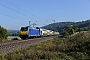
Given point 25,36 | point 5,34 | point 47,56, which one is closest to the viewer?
point 47,56

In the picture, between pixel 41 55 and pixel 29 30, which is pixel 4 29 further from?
pixel 41 55

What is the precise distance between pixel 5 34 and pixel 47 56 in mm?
41318

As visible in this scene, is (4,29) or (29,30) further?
(4,29)

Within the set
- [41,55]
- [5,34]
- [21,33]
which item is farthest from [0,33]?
[41,55]

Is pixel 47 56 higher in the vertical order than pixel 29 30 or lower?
lower

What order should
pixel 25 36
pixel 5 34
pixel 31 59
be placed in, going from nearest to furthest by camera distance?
pixel 31 59
pixel 25 36
pixel 5 34

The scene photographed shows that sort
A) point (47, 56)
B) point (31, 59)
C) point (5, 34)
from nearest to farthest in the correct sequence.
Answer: point (31, 59) → point (47, 56) → point (5, 34)

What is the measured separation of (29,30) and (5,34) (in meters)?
10.9

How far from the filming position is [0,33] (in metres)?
52.5

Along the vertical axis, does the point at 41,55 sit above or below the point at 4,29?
below

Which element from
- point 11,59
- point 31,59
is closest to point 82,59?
point 31,59

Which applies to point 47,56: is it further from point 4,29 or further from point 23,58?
point 4,29

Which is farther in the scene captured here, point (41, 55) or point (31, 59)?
point (41, 55)

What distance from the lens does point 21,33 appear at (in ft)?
143
